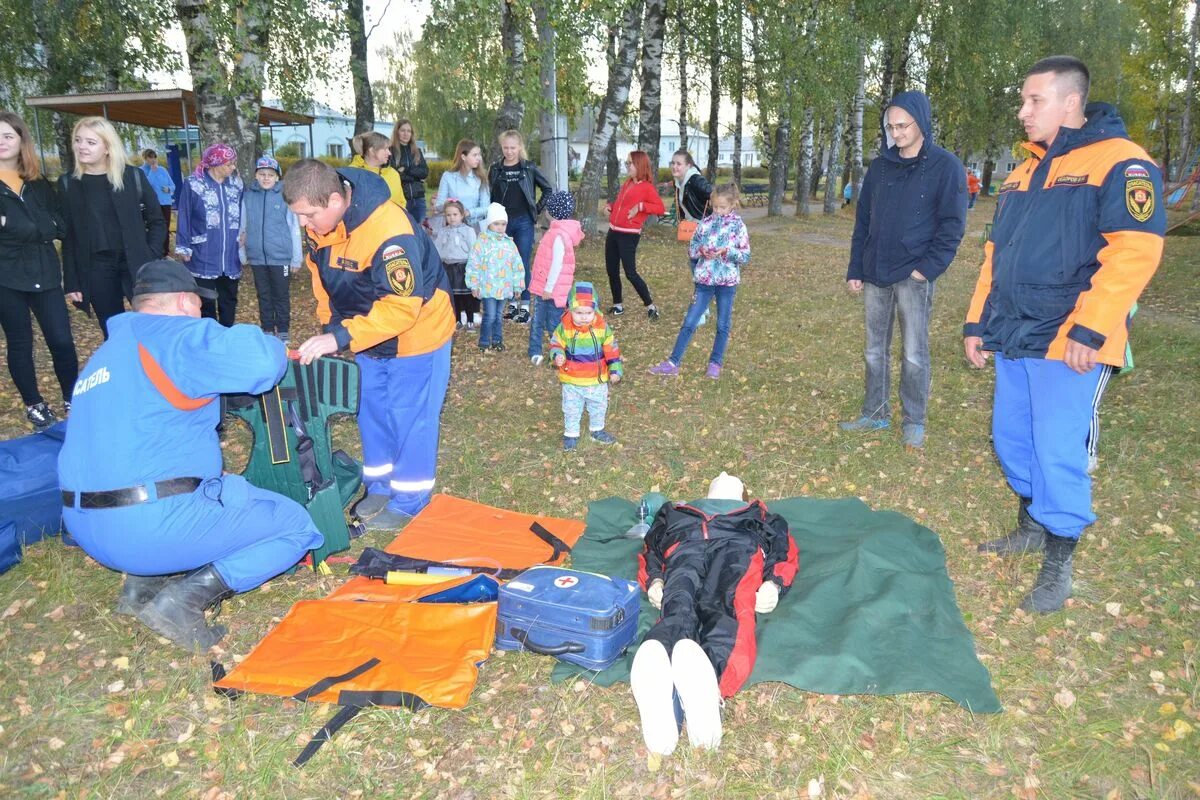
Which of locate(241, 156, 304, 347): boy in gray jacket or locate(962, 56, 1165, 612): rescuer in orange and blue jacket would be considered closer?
locate(962, 56, 1165, 612): rescuer in orange and blue jacket

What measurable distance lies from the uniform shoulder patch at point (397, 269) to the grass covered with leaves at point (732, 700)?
1.71 meters

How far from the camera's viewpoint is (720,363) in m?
8.02

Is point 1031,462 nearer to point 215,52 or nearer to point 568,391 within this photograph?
point 568,391

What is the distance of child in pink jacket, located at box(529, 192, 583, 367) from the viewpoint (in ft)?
26.4

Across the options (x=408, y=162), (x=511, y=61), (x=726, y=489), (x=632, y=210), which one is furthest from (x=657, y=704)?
(x=511, y=61)

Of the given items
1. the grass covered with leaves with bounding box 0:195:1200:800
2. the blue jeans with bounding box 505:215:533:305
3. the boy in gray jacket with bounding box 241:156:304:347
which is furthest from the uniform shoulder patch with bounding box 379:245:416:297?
the blue jeans with bounding box 505:215:533:305

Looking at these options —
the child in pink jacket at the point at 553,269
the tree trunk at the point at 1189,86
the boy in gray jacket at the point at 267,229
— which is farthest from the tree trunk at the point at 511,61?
the tree trunk at the point at 1189,86

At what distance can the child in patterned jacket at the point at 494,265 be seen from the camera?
8.64 meters

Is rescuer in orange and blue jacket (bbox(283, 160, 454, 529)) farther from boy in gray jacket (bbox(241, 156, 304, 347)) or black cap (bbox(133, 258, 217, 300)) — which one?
boy in gray jacket (bbox(241, 156, 304, 347))

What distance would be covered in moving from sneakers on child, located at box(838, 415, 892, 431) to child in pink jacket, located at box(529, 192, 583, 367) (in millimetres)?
3153

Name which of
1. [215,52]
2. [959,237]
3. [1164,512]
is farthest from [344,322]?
[215,52]

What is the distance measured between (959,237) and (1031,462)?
2026 millimetres

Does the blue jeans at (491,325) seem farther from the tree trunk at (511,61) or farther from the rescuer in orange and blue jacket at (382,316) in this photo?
the rescuer in orange and blue jacket at (382,316)

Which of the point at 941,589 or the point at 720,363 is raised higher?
the point at 720,363
